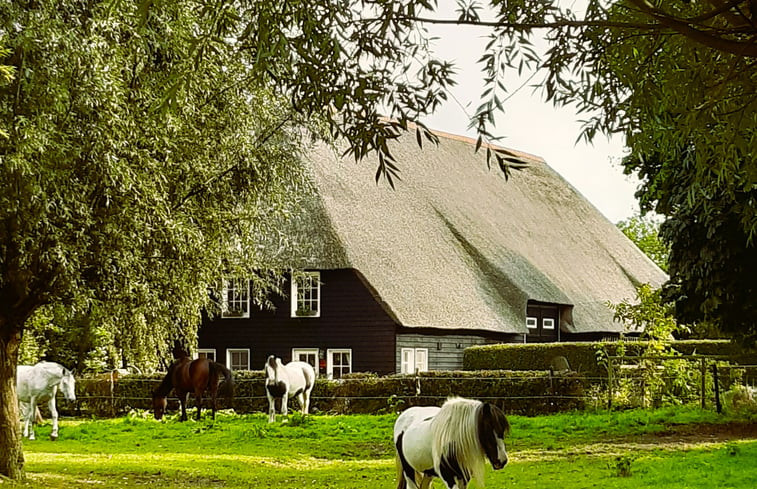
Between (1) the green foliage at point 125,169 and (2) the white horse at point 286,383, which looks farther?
(2) the white horse at point 286,383

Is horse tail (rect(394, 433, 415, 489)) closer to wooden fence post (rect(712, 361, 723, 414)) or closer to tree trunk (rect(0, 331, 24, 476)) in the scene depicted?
tree trunk (rect(0, 331, 24, 476))

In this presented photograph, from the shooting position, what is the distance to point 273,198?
1595cm

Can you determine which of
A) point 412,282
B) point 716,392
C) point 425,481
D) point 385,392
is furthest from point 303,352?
point 425,481

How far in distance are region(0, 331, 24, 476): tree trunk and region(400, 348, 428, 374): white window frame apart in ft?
64.6

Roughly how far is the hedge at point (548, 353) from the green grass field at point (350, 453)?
797cm

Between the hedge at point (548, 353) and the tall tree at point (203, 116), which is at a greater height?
the tall tree at point (203, 116)

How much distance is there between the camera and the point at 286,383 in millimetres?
25125

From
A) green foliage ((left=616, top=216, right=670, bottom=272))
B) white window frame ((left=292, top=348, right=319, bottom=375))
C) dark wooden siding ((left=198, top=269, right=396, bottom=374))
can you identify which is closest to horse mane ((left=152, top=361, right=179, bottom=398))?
dark wooden siding ((left=198, top=269, right=396, bottom=374))

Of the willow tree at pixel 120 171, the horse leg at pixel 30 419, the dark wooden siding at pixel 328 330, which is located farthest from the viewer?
the dark wooden siding at pixel 328 330

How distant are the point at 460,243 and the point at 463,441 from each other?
97.3ft

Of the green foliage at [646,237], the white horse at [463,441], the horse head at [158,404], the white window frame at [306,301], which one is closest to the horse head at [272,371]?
the horse head at [158,404]

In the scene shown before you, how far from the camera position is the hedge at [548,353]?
3169cm

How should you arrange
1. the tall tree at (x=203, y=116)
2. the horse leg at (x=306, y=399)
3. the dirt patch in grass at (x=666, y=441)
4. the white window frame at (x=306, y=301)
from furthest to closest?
the white window frame at (x=306, y=301), the horse leg at (x=306, y=399), the dirt patch in grass at (x=666, y=441), the tall tree at (x=203, y=116)

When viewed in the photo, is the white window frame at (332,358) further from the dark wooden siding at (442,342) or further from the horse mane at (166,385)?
the horse mane at (166,385)
